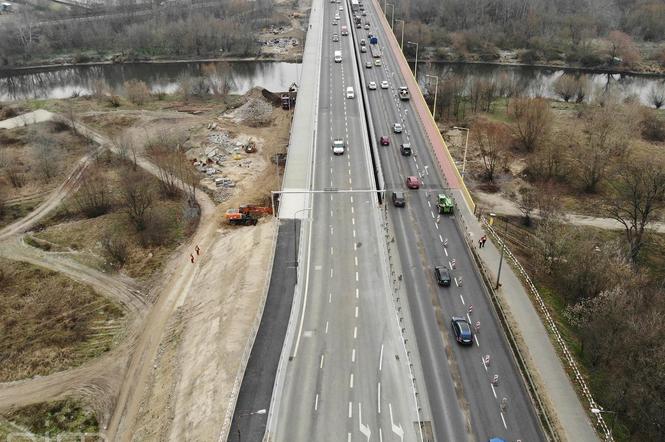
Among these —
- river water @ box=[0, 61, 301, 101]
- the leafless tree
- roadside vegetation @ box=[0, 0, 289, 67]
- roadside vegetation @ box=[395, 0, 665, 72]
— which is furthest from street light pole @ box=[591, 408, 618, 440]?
roadside vegetation @ box=[0, 0, 289, 67]

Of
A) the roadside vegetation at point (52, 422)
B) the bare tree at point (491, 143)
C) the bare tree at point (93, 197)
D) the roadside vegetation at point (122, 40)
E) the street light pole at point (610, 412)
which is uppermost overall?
the roadside vegetation at point (122, 40)

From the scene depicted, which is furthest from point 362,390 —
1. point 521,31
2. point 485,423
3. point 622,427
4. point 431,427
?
point 521,31

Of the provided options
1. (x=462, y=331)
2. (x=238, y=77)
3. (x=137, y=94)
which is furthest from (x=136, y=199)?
(x=238, y=77)

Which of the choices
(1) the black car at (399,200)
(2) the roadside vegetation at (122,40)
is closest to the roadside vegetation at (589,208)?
(1) the black car at (399,200)

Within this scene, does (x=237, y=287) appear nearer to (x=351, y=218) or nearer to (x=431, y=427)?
(x=351, y=218)

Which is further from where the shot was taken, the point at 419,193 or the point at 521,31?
the point at 521,31

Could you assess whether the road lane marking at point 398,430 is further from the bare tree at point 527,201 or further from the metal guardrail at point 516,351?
the bare tree at point 527,201

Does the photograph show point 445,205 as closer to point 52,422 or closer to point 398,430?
point 398,430
